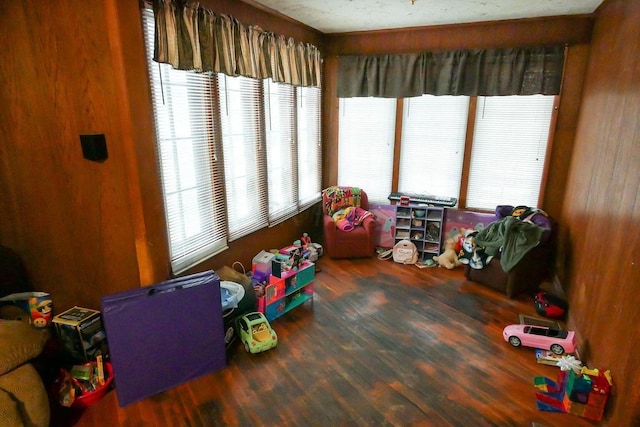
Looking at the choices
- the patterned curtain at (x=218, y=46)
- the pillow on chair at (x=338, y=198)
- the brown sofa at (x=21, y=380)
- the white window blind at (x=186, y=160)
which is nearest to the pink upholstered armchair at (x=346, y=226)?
the pillow on chair at (x=338, y=198)

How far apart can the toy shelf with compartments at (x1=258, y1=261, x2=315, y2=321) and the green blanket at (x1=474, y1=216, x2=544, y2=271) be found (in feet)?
6.10

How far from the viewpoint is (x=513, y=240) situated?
3551 mm

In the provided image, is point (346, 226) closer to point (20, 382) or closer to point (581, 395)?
point (581, 395)

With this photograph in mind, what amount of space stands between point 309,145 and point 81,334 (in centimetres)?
315

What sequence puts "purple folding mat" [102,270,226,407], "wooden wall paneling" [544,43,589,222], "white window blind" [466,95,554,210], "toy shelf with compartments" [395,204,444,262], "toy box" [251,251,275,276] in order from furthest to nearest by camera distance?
"toy shelf with compartments" [395,204,444,262], "white window blind" [466,95,554,210], "wooden wall paneling" [544,43,589,222], "toy box" [251,251,275,276], "purple folding mat" [102,270,226,407]

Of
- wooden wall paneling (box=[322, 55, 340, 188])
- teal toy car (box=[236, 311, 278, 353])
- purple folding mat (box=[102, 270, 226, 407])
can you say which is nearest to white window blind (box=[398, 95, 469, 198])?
wooden wall paneling (box=[322, 55, 340, 188])

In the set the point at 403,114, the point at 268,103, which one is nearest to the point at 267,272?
the point at 268,103

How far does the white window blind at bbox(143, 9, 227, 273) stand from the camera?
2.54 metres

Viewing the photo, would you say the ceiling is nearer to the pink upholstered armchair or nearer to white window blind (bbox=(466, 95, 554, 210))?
white window blind (bbox=(466, 95, 554, 210))

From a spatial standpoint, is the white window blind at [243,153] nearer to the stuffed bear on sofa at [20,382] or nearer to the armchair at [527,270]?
the stuffed bear on sofa at [20,382]

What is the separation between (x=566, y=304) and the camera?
10.6 feet

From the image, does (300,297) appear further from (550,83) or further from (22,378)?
(550,83)

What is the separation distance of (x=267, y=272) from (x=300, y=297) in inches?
16.5

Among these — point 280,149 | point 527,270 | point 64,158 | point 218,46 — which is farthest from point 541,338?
point 64,158
